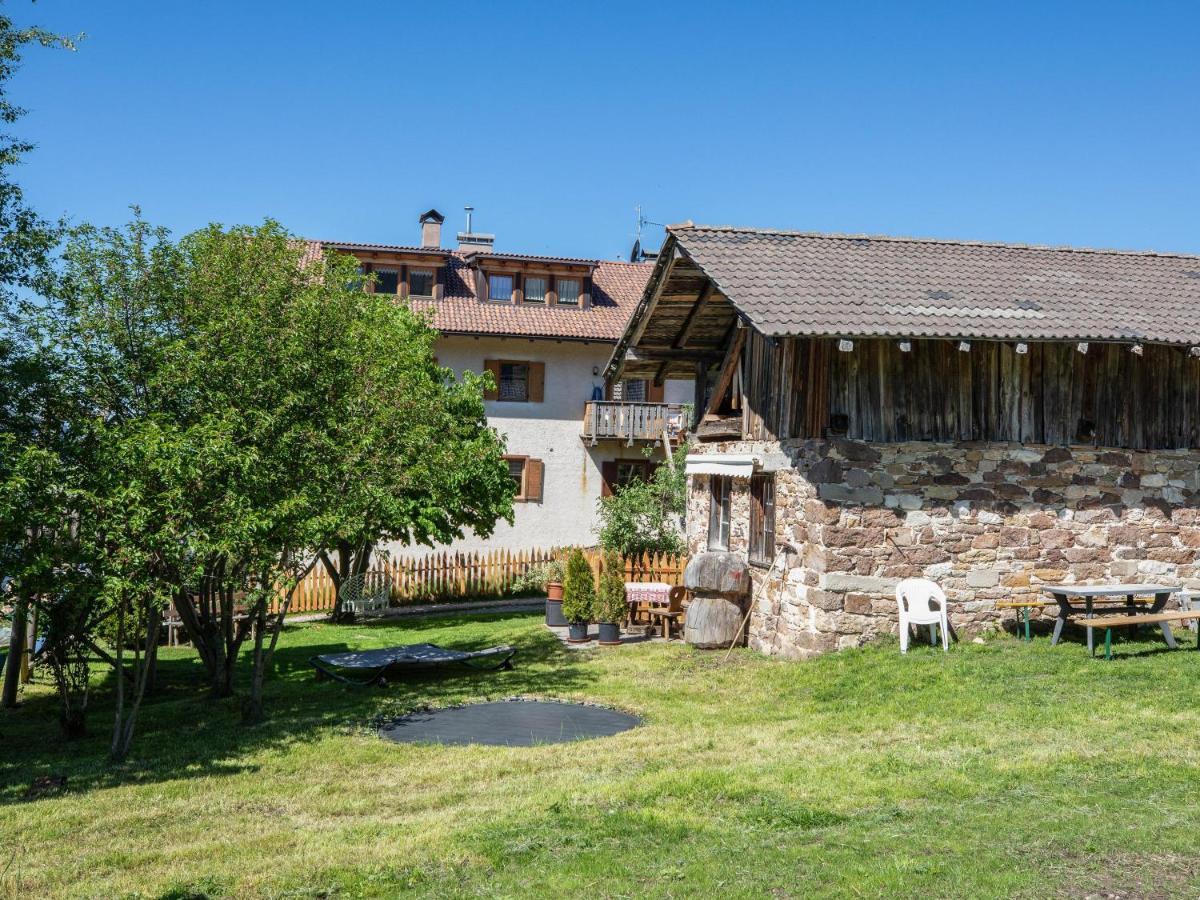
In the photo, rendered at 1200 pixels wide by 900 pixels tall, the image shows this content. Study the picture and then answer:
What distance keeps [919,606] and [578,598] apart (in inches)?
217

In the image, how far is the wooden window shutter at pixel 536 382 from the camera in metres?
29.3

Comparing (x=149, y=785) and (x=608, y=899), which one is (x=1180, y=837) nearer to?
(x=608, y=899)

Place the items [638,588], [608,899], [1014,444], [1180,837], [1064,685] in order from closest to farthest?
1. [608,899]
2. [1180,837]
3. [1064,685]
4. [1014,444]
5. [638,588]

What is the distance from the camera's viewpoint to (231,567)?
1140 cm

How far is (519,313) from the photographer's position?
29734 mm

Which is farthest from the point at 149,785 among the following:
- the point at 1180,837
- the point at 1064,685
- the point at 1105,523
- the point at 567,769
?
the point at 1105,523

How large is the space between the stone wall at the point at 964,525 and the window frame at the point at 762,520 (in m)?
0.60

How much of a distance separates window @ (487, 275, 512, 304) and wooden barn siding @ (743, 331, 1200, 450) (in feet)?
55.2

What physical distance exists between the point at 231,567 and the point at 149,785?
2932 mm

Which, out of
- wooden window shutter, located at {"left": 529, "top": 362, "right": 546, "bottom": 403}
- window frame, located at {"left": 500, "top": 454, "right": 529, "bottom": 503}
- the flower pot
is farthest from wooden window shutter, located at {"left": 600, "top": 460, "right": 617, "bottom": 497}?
the flower pot

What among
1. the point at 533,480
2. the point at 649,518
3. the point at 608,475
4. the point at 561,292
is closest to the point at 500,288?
the point at 561,292

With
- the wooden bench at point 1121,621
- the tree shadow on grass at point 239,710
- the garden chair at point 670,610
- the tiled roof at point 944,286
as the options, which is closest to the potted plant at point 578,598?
the tree shadow on grass at point 239,710

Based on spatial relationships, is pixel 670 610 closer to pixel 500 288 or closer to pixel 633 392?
pixel 633 392

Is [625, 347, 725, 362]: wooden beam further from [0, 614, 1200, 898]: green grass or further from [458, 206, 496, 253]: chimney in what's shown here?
[458, 206, 496, 253]: chimney
